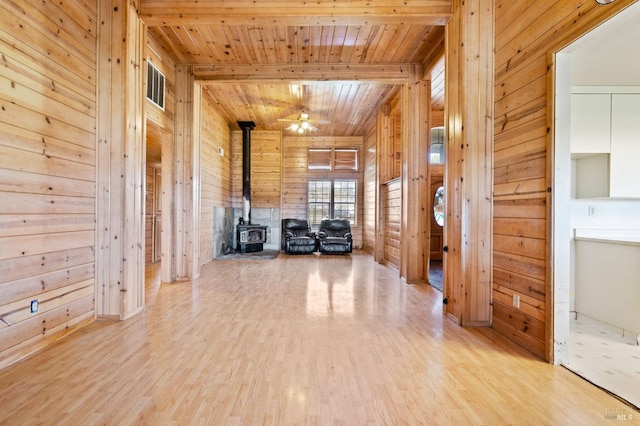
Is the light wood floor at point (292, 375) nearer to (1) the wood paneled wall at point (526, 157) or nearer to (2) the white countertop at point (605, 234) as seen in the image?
(1) the wood paneled wall at point (526, 157)

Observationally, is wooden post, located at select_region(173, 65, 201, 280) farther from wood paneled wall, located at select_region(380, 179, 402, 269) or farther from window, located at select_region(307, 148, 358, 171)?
window, located at select_region(307, 148, 358, 171)

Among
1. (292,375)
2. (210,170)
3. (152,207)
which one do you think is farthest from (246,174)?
(292,375)

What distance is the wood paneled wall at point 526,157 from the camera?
7.15 ft

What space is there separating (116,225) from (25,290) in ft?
2.96

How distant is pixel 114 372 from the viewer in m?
2.00

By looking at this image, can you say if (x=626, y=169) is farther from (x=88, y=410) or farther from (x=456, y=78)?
(x=88, y=410)

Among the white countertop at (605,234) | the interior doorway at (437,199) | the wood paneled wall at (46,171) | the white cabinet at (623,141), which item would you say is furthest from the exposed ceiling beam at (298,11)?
the interior doorway at (437,199)

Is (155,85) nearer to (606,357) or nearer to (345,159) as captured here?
(606,357)

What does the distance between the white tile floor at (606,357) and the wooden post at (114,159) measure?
382 centimetres

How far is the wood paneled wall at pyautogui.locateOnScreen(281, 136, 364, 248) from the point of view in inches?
360

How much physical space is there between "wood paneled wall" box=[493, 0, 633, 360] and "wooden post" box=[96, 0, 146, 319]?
349 centimetres

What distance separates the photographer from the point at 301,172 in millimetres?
9172

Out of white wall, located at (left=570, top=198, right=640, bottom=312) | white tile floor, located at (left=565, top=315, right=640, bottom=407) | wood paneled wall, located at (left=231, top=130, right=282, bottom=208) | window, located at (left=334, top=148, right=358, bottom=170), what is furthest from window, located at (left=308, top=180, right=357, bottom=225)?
white tile floor, located at (left=565, top=315, right=640, bottom=407)

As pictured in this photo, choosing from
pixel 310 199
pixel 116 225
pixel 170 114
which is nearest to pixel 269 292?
pixel 116 225
